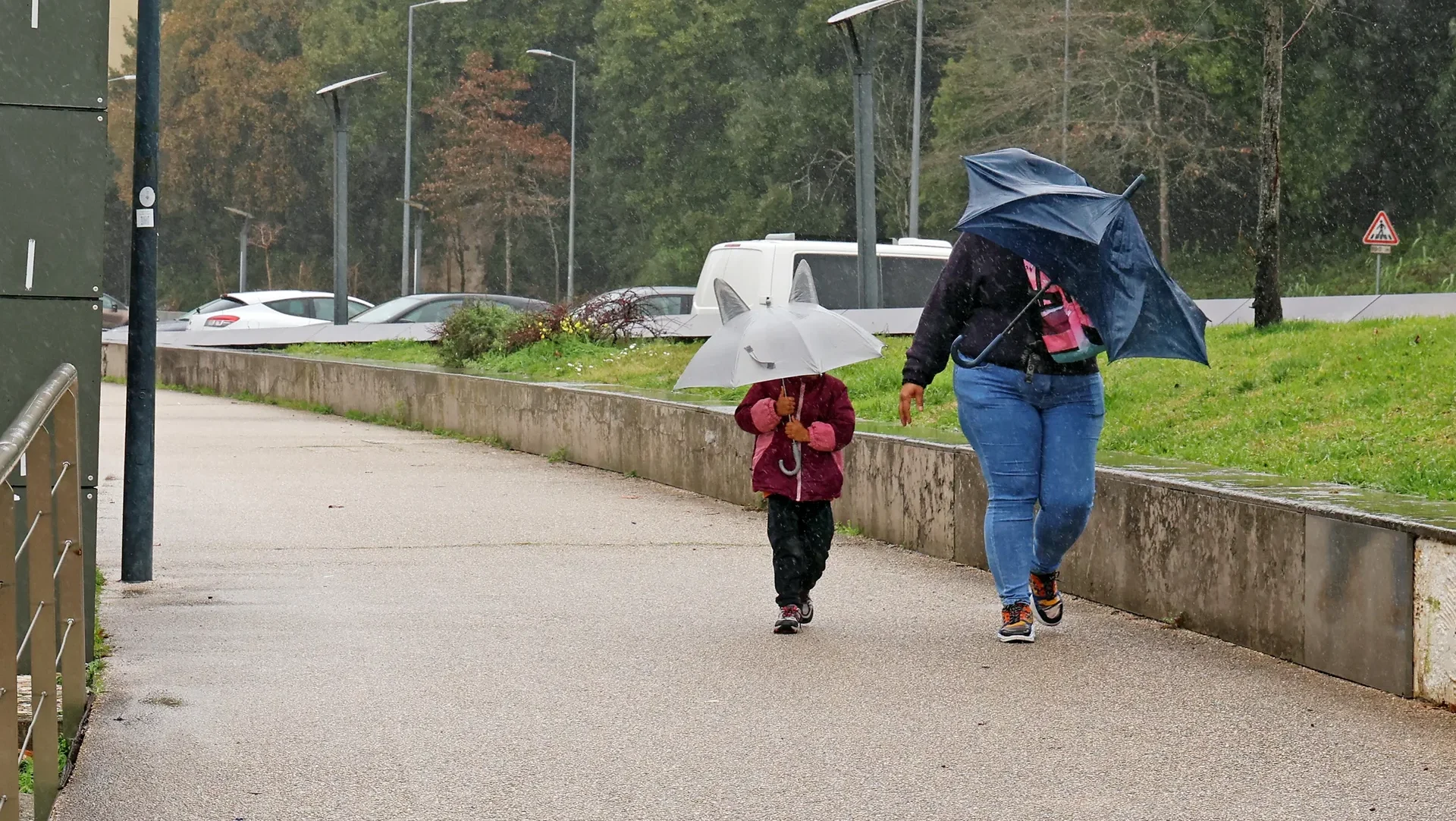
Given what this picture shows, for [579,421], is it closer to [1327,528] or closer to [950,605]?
[950,605]

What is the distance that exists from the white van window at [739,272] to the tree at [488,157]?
147ft

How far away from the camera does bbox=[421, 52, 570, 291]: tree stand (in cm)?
6894

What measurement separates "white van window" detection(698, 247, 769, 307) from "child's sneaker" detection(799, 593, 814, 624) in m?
15.4

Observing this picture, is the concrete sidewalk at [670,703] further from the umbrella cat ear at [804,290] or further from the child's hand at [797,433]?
the umbrella cat ear at [804,290]

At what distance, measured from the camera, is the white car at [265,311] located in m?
33.6

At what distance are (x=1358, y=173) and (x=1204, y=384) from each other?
37324 mm

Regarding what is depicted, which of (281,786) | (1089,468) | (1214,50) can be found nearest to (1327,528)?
(1089,468)

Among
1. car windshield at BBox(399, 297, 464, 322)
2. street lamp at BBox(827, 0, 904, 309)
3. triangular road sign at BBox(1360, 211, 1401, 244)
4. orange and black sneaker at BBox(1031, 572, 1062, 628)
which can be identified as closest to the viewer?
orange and black sneaker at BBox(1031, 572, 1062, 628)

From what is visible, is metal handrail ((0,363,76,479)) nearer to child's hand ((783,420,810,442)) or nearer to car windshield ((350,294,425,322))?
child's hand ((783,420,810,442))

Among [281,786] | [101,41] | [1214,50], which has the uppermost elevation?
[1214,50]

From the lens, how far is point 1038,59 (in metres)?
48.7

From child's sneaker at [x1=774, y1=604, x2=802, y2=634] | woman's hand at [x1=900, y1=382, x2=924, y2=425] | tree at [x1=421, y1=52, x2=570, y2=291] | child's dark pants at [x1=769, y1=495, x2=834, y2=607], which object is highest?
tree at [x1=421, y1=52, x2=570, y2=291]

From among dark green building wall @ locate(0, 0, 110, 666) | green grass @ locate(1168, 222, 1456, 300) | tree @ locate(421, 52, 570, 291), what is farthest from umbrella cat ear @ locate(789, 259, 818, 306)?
tree @ locate(421, 52, 570, 291)

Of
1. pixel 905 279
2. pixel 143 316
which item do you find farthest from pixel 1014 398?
pixel 905 279
